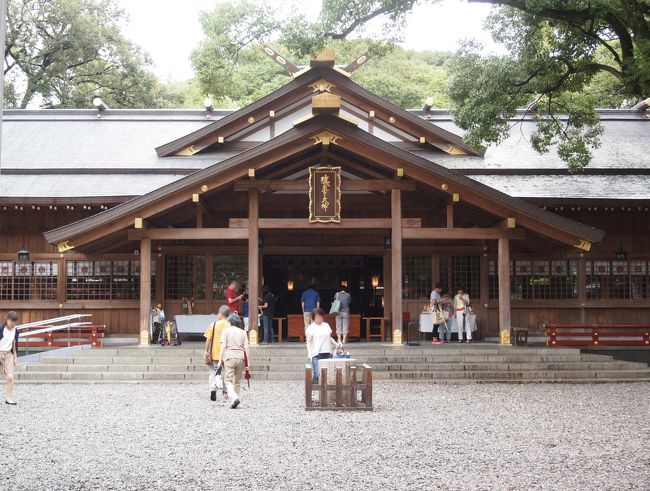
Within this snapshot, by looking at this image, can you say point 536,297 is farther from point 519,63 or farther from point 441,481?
point 441,481

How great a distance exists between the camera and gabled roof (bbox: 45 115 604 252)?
16.8 m

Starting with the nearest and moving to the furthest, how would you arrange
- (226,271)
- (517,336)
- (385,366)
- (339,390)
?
(339,390) < (385,366) < (517,336) < (226,271)

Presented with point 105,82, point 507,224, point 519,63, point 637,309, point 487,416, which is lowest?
point 487,416

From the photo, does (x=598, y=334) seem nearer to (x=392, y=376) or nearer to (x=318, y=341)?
(x=392, y=376)

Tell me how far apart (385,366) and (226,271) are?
6870mm

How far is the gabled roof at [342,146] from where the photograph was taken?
16797mm

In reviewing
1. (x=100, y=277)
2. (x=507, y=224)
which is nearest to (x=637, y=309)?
(x=507, y=224)

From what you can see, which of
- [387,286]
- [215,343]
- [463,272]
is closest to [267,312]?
[387,286]

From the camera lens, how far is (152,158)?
75.9ft

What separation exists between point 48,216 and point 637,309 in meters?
16.4

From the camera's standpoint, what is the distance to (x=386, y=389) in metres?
14.2

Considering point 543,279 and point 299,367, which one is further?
point 543,279

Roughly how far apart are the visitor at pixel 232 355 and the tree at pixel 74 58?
28.0 metres

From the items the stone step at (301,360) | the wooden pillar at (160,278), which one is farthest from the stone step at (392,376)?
the wooden pillar at (160,278)
